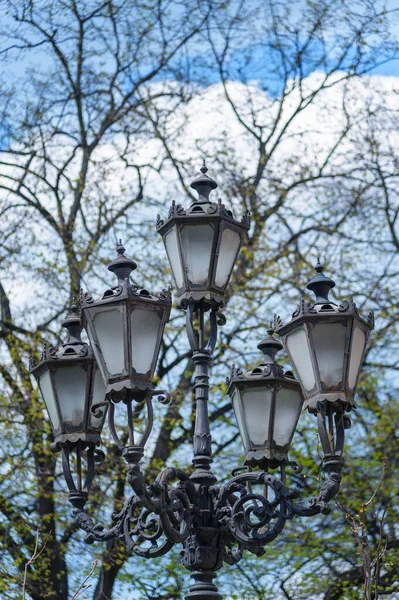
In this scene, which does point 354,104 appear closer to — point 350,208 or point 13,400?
point 350,208

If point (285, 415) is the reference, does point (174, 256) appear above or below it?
above

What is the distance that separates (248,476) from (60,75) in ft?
44.7

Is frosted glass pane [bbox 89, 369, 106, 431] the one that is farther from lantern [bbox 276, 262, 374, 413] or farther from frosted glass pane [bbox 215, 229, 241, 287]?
lantern [bbox 276, 262, 374, 413]

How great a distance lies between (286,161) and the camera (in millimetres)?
18906

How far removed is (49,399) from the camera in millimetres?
6422

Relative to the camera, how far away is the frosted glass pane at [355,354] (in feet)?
18.9

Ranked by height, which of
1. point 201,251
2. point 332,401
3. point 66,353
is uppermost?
point 201,251

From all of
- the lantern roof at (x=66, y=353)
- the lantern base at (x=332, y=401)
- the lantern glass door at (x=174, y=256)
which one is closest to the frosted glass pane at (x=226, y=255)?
the lantern glass door at (x=174, y=256)

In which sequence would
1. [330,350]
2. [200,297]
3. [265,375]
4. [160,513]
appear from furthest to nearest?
[265,375]
[200,297]
[330,350]
[160,513]

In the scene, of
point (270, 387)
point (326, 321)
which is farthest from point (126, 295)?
point (270, 387)

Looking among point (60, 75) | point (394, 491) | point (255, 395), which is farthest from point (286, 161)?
point (255, 395)

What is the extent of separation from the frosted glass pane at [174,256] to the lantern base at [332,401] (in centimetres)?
107

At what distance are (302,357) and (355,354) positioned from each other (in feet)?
0.87

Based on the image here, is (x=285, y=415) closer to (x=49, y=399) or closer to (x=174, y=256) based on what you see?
(x=174, y=256)
